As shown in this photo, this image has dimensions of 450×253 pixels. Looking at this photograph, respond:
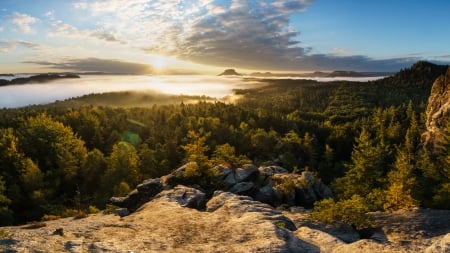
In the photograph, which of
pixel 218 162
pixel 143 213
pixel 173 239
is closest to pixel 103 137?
pixel 218 162

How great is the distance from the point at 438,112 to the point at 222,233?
10514cm

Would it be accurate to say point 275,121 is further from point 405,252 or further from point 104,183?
point 405,252

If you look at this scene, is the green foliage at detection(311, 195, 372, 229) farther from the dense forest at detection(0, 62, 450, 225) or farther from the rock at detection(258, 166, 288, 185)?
the rock at detection(258, 166, 288, 185)

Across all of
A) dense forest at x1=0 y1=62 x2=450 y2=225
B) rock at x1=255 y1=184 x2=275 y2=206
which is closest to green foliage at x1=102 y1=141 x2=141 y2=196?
dense forest at x1=0 y1=62 x2=450 y2=225

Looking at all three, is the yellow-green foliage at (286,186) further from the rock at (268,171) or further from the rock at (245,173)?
the rock at (268,171)

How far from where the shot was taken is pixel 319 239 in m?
23.1

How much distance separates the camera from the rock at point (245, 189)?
4785cm

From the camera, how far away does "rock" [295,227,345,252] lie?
21747 mm

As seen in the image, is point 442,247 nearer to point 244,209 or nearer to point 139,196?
point 244,209

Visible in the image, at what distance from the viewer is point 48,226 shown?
84.6ft

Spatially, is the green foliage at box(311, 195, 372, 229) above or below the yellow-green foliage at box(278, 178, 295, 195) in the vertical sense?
above

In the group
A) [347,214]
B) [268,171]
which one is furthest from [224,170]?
[347,214]

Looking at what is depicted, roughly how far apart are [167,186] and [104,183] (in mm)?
39430

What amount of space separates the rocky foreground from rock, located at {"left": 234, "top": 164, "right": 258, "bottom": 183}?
18499 millimetres
